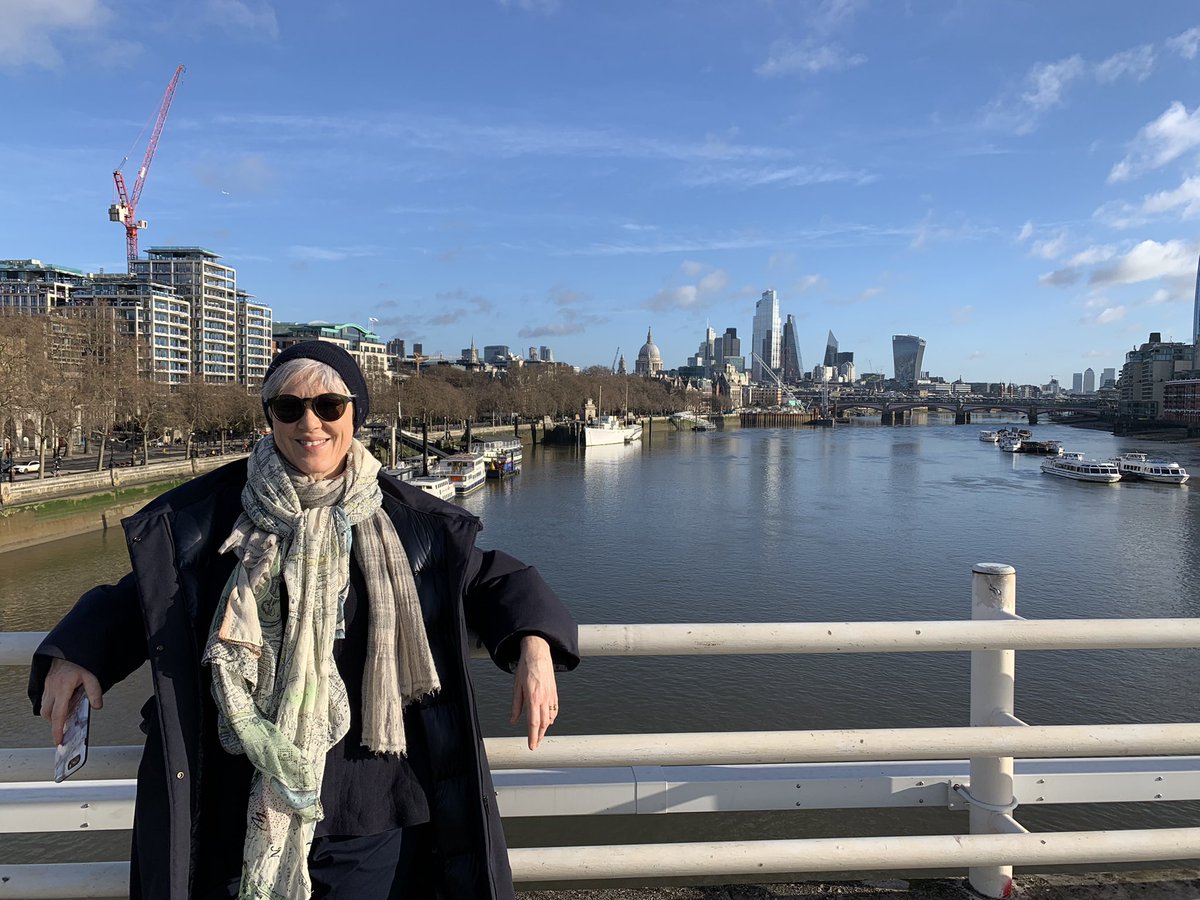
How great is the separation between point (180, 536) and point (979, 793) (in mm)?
2089

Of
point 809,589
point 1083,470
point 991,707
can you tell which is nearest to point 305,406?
point 991,707

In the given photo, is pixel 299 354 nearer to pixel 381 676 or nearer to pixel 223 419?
pixel 381 676

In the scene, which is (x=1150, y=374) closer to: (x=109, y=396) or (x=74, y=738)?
(x=109, y=396)

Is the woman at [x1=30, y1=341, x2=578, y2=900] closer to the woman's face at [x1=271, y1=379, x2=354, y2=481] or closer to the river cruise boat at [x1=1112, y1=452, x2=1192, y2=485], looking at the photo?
the woman's face at [x1=271, y1=379, x2=354, y2=481]

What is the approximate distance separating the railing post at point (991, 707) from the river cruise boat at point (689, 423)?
103 m

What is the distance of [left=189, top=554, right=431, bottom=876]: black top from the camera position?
1.53m

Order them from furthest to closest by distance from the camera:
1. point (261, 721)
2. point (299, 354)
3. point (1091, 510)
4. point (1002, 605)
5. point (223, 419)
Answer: point (223, 419) < point (1091, 510) < point (1002, 605) < point (299, 354) < point (261, 721)

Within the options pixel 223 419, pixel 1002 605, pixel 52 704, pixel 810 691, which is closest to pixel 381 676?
pixel 52 704

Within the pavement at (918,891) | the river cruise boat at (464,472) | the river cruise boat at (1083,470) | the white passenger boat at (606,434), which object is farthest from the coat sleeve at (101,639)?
the white passenger boat at (606,434)

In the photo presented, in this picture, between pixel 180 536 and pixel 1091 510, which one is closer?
pixel 180 536

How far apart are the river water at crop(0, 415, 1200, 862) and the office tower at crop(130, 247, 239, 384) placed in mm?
60309

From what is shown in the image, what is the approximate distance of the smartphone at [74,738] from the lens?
154 centimetres

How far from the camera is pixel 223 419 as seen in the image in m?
44.9

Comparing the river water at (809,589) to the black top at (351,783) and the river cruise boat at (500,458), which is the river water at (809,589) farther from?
the black top at (351,783)
